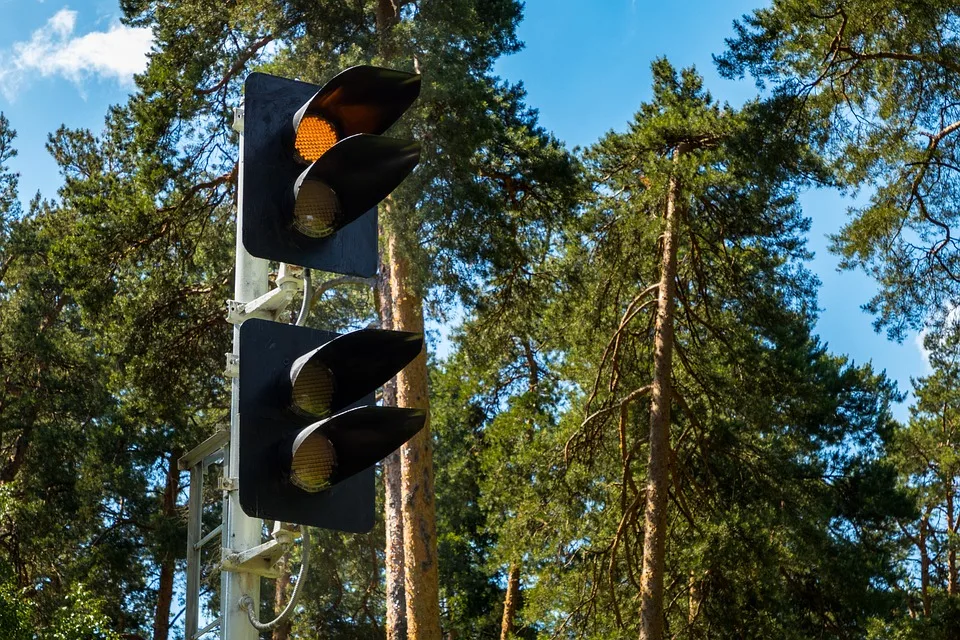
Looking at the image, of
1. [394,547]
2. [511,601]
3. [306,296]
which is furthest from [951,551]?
[306,296]

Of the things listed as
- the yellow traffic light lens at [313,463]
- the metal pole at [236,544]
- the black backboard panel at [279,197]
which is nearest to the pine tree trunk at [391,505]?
the black backboard panel at [279,197]

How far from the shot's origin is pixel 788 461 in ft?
57.7

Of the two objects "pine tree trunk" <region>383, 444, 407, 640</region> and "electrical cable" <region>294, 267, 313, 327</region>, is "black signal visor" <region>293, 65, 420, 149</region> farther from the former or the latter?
"pine tree trunk" <region>383, 444, 407, 640</region>

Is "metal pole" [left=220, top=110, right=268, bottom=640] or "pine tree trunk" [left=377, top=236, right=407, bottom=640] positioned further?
"pine tree trunk" [left=377, top=236, right=407, bottom=640]

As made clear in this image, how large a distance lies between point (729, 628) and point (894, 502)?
18.1ft

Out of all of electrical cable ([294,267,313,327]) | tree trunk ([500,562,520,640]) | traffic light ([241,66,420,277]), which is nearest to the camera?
traffic light ([241,66,420,277])

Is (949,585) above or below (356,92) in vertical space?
above

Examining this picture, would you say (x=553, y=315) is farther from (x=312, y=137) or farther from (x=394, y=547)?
(x=312, y=137)

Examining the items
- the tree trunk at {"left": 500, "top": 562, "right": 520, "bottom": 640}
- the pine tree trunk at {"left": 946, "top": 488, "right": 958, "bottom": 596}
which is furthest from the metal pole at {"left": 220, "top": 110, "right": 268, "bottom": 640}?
the pine tree trunk at {"left": 946, "top": 488, "right": 958, "bottom": 596}

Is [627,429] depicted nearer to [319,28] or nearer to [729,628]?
[729,628]

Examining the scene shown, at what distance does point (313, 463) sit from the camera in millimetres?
2857

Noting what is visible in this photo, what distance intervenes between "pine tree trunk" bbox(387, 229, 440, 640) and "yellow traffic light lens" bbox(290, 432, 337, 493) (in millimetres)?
8746

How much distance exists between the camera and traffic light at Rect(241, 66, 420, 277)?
3092mm

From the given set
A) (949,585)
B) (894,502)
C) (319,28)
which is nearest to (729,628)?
(894,502)
